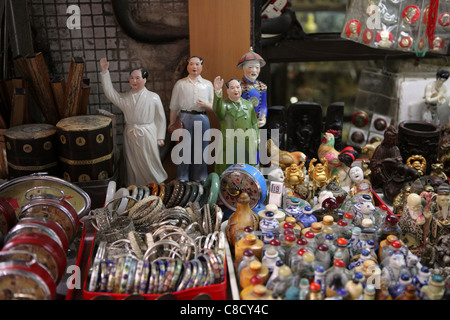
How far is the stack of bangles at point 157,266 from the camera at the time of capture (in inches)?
83.8

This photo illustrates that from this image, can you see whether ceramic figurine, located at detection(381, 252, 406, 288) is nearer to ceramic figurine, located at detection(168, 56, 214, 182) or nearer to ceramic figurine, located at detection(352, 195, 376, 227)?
ceramic figurine, located at detection(352, 195, 376, 227)

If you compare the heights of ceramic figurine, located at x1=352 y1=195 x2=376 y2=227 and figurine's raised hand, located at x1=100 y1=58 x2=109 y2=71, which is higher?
figurine's raised hand, located at x1=100 y1=58 x2=109 y2=71

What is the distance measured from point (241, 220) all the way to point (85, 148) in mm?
1088

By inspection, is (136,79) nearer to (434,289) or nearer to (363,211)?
(363,211)

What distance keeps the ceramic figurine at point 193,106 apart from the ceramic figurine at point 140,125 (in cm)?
12

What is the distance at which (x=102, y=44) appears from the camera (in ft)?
11.9

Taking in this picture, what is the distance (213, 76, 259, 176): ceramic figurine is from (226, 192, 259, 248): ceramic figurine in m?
0.64

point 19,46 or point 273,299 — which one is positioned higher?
point 19,46

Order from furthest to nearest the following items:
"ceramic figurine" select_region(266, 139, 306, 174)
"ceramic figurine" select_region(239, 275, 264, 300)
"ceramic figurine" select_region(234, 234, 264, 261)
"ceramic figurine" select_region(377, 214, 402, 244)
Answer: "ceramic figurine" select_region(266, 139, 306, 174), "ceramic figurine" select_region(377, 214, 402, 244), "ceramic figurine" select_region(234, 234, 264, 261), "ceramic figurine" select_region(239, 275, 264, 300)

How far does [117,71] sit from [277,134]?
1.30 meters

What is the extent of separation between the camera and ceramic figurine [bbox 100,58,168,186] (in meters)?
3.10

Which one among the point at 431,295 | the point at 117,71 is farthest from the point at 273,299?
the point at 117,71

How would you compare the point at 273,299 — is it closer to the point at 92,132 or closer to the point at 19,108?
the point at 92,132

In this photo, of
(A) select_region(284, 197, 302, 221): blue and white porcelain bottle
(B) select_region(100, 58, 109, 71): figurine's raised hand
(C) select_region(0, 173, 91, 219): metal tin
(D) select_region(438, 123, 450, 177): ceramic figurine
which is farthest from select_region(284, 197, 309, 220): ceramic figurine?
(B) select_region(100, 58, 109, 71): figurine's raised hand
